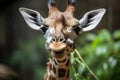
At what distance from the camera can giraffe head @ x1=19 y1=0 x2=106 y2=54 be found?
564 centimetres

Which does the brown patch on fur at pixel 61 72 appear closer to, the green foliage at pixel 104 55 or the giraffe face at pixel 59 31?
the giraffe face at pixel 59 31

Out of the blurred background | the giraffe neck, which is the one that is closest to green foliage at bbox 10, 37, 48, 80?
the blurred background

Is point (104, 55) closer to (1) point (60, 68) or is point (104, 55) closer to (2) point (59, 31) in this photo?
(1) point (60, 68)

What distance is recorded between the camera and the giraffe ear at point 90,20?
6.20 m

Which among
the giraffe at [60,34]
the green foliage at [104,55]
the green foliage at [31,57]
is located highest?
the green foliage at [31,57]

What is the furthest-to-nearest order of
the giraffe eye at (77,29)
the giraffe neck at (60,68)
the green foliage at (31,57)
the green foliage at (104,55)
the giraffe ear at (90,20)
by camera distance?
the green foliage at (31,57) < the green foliage at (104,55) < the giraffe ear at (90,20) < the giraffe eye at (77,29) < the giraffe neck at (60,68)

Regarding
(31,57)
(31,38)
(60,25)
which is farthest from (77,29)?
(31,38)

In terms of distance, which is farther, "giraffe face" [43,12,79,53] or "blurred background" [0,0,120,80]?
"blurred background" [0,0,120,80]

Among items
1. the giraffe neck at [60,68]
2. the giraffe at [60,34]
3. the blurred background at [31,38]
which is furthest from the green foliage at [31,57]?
the giraffe neck at [60,68]

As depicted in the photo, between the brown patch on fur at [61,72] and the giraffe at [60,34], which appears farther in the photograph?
the brown patch on fur at [61,72]

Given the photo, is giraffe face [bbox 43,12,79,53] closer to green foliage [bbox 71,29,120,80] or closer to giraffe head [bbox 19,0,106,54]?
giraffe head [bbox 19,0,106,54]

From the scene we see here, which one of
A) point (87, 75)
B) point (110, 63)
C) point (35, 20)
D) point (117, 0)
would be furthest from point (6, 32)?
point (35, 20)

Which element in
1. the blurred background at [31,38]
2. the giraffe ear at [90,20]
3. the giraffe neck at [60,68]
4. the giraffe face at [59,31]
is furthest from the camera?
the blurred background at [31,38]

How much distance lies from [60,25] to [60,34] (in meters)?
0.17
